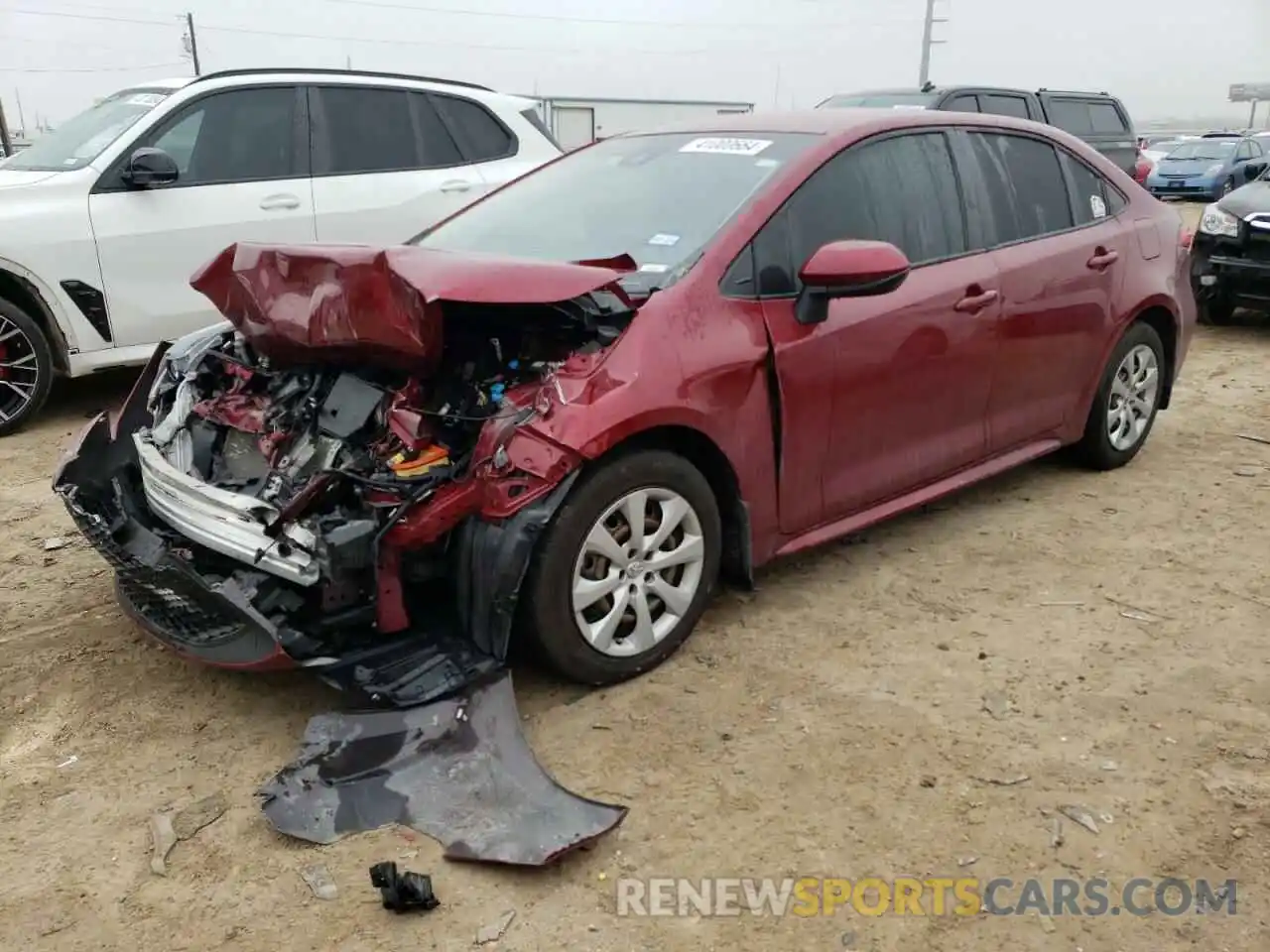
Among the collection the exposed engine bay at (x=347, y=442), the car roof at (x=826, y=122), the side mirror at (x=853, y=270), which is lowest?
the exposed engine bay at (x=347, y=442)

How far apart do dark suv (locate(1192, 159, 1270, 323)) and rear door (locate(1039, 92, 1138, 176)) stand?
4.98 metres

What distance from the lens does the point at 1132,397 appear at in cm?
511

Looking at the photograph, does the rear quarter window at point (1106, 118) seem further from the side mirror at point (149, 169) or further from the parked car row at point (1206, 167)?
the side mirror at point (149, 169)

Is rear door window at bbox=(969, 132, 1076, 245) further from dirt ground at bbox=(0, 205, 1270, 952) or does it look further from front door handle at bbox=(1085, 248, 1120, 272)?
dirt ground at bbox=(0, 205, 1270, 952)

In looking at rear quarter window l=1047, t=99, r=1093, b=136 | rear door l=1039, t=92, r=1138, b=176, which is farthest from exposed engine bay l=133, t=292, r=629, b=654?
rear quarter window l=1047, t=99, r=1093, b=136

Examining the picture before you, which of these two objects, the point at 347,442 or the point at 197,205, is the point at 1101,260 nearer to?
the point at 347,442

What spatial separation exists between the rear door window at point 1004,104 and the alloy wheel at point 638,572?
33.1 feet

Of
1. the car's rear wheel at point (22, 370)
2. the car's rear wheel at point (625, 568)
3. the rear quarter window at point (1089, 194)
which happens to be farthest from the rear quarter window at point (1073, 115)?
the car's rear wheel at point (625, 568)

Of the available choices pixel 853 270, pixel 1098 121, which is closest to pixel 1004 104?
pixel 1098 121

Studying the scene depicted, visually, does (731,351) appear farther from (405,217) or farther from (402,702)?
(405,217)

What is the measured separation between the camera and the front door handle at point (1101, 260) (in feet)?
15.0

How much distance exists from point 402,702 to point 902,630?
1699 mm

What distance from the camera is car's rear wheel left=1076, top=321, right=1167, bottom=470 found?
4.91 m

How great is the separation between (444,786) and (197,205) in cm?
447
